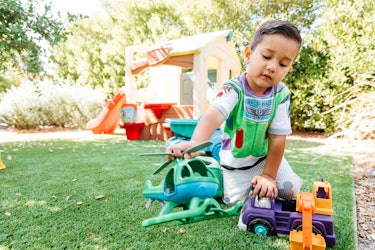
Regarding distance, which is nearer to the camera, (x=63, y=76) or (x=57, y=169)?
(x=57, y=169)

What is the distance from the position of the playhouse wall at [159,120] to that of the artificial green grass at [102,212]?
2.72m

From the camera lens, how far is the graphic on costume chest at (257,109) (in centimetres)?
161

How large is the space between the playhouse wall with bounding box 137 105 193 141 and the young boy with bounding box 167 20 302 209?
A: 450 cm

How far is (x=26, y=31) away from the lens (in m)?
4.25

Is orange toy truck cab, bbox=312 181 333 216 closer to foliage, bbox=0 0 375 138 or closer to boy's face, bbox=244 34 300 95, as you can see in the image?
boy's face, bbox=244 34 300 95

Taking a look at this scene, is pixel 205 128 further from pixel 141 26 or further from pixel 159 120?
pixel 141 26

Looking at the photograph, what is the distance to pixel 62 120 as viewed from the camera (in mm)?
9859

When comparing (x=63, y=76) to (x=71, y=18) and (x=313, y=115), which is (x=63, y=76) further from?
(x=313, y=115)

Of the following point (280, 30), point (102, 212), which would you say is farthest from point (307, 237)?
point (102, 212)

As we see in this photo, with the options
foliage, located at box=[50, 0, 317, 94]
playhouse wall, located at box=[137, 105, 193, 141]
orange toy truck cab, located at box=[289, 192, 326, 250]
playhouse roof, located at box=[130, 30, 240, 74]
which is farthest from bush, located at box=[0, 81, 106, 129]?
orange toy truck cab, located at box=[289, 192, 326, 250]

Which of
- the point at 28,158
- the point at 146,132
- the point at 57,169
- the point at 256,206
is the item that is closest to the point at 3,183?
the point at 57,169

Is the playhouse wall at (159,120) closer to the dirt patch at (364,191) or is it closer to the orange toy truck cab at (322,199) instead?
the dirt patch at (364,191)

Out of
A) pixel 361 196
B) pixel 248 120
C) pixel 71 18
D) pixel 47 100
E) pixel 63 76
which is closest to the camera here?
pixel 248 120

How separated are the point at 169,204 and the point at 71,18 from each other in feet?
14.7
